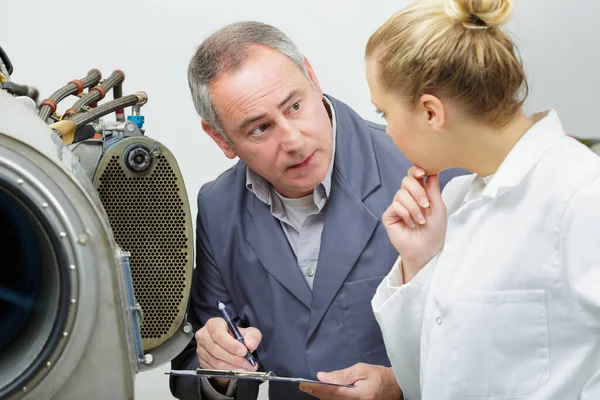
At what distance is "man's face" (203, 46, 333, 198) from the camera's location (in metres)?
1.58

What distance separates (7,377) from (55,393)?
3.0 inches

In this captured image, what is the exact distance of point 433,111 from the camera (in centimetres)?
118

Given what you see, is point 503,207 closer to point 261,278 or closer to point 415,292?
point 415,292

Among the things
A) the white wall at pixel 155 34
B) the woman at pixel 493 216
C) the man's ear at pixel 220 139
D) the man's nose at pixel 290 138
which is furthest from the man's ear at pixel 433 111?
the white wall at pixel 155 34

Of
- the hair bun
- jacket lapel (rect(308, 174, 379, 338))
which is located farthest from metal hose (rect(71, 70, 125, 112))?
Answer: the hair bun

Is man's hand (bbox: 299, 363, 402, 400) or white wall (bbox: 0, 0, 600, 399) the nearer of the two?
man's hand (bbox: 299, 363, 402, 400)

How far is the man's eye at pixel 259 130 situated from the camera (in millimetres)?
1622

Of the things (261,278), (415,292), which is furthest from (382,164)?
(415,292)

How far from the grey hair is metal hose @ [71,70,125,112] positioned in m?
0.20

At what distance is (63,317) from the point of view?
1.02 metres

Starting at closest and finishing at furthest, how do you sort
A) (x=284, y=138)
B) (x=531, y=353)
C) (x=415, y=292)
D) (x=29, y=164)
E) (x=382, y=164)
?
(x=29, y=164)
(x=531, y=353)
(x=415, y=292)
(x=284, y=138)
(x=382, y=164)

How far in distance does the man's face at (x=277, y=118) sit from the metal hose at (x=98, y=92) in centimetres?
25

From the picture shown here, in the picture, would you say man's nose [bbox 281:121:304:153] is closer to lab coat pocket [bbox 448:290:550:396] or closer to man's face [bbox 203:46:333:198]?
man's face [bbox 203:46:333:198]

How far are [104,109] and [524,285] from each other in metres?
0.86
